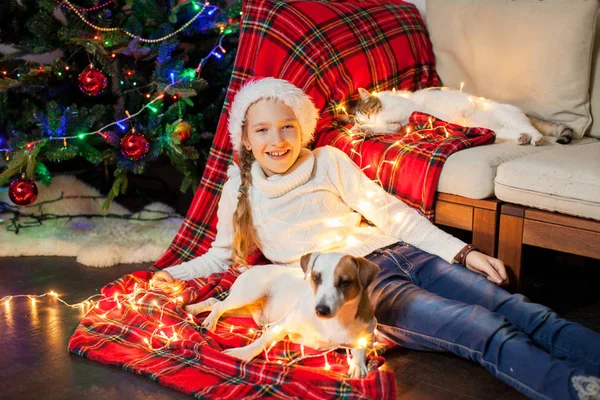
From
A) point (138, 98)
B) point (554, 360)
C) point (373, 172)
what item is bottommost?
point (554, 360)

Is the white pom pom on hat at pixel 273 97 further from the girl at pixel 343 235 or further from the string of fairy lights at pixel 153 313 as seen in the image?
the string of fairy lights at pixel 153 313

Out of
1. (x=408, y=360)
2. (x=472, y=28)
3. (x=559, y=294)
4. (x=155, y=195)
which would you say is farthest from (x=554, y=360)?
(x=155, y=195)

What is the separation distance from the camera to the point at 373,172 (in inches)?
94.8

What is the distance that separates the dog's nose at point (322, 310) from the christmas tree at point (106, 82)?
1443 millimetres

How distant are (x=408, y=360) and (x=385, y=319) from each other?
130 millimetres

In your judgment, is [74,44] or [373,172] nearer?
[373,172]

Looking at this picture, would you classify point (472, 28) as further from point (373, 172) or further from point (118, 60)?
point (118, 60)

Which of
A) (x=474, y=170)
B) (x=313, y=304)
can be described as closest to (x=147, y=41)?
(x=474, y=170)

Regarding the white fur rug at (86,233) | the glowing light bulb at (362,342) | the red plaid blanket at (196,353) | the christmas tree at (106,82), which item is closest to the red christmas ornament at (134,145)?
the christmas tree at (106,82)

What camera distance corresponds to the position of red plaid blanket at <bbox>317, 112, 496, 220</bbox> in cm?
227

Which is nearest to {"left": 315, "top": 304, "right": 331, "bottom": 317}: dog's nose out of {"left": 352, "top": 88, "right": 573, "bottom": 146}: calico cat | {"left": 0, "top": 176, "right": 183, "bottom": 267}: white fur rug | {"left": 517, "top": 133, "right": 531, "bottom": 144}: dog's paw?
{"left": 352, "top": 88, "right": 573, "bottom": 146}: calico cat

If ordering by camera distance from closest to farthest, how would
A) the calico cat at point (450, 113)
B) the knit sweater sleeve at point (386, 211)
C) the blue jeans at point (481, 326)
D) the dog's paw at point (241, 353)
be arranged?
the blue jeans at point (481, 326) → the dog's paw at point (241, 353) → the knit sweater sleeve at point (386, 211) → the calico cat at point (450, 113)

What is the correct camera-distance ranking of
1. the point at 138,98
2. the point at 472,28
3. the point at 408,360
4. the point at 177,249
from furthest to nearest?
the point at 138,98 < the point at 472,28 < the point at 177,249 < the point at 408,360

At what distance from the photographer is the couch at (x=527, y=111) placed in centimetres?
202
